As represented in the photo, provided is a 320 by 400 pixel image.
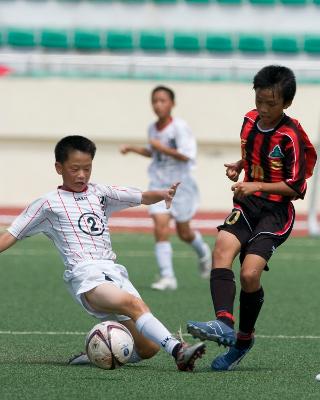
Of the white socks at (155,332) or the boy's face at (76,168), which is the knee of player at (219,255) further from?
the boy's face at (76,168)

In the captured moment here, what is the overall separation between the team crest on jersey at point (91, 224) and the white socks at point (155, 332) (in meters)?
0.64

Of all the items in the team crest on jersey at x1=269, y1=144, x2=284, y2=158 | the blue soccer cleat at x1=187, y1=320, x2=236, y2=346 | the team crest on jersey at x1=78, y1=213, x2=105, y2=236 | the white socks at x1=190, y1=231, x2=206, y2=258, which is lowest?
the white socks at x1=190, y1=231, x2=206, y2=258

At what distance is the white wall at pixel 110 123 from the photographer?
2034 cm

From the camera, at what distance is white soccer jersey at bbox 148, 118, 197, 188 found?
11461 millimetres

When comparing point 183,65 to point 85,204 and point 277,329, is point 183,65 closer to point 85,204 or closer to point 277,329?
point 277,329

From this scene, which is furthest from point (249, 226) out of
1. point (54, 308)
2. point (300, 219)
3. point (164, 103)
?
point (300, 219)

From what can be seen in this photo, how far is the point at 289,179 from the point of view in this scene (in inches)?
247

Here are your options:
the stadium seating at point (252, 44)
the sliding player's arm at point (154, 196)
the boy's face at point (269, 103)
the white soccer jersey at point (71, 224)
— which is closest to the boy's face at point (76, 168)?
the white soccer jersey at point (71, 224)

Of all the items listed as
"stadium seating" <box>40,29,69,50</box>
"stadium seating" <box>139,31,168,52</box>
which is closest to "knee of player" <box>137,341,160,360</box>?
"stadium seating" <box>139,31,168,52</box>

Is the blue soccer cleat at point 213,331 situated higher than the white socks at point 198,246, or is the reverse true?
the blue soccer cleat at point 213,331

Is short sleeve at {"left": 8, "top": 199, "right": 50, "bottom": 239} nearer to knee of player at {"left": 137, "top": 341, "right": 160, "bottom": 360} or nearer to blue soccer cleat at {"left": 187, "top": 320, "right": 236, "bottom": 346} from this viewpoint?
knee of player at {"left": 137, "top": 341, "right": 160, "bottom": 360}

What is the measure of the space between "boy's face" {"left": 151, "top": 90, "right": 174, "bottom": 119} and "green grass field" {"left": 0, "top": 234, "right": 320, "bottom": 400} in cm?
176

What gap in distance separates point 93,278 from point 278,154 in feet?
4.11

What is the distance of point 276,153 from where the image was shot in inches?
249
